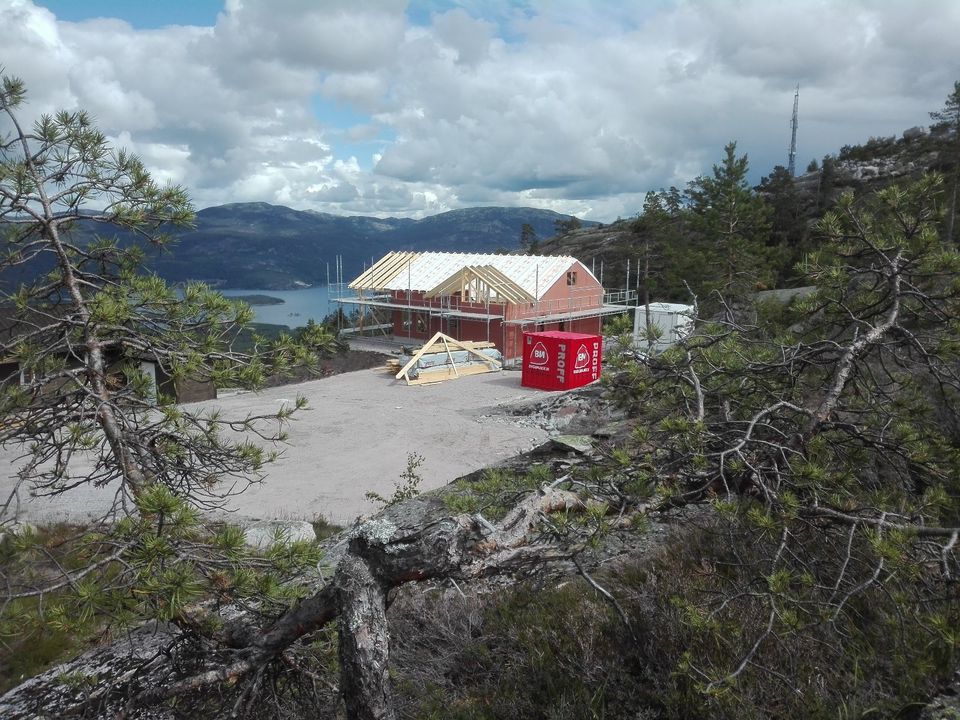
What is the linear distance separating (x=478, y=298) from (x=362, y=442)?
669 inches

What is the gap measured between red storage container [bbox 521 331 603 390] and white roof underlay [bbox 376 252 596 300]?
326 inches

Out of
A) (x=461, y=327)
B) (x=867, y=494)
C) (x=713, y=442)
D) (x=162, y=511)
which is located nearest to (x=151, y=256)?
(x=162, y=511)

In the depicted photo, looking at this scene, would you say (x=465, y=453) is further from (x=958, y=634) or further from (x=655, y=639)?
(x=958, y=634)

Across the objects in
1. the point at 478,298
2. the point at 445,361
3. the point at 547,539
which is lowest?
the point at 445,361

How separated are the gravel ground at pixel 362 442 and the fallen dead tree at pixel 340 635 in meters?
5.92

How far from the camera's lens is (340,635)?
281 centimetres

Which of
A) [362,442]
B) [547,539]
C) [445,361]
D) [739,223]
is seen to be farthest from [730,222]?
[547,539]

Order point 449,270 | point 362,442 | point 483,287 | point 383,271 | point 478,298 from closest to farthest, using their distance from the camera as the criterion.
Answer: point 362,442 < point 483,287 < point 478,298 < point 449,270 < point 383,271

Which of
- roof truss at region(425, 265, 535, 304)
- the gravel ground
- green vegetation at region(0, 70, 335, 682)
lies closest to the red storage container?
the gravel ground

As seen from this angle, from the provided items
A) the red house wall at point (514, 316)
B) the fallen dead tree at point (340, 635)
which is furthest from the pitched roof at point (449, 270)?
the fallen dead tree at point (340, 635)

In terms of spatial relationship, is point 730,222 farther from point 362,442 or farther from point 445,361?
point 362,442

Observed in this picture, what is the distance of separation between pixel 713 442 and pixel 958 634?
139cm

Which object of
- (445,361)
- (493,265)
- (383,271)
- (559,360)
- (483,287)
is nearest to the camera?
(559,360)

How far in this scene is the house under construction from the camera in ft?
108
